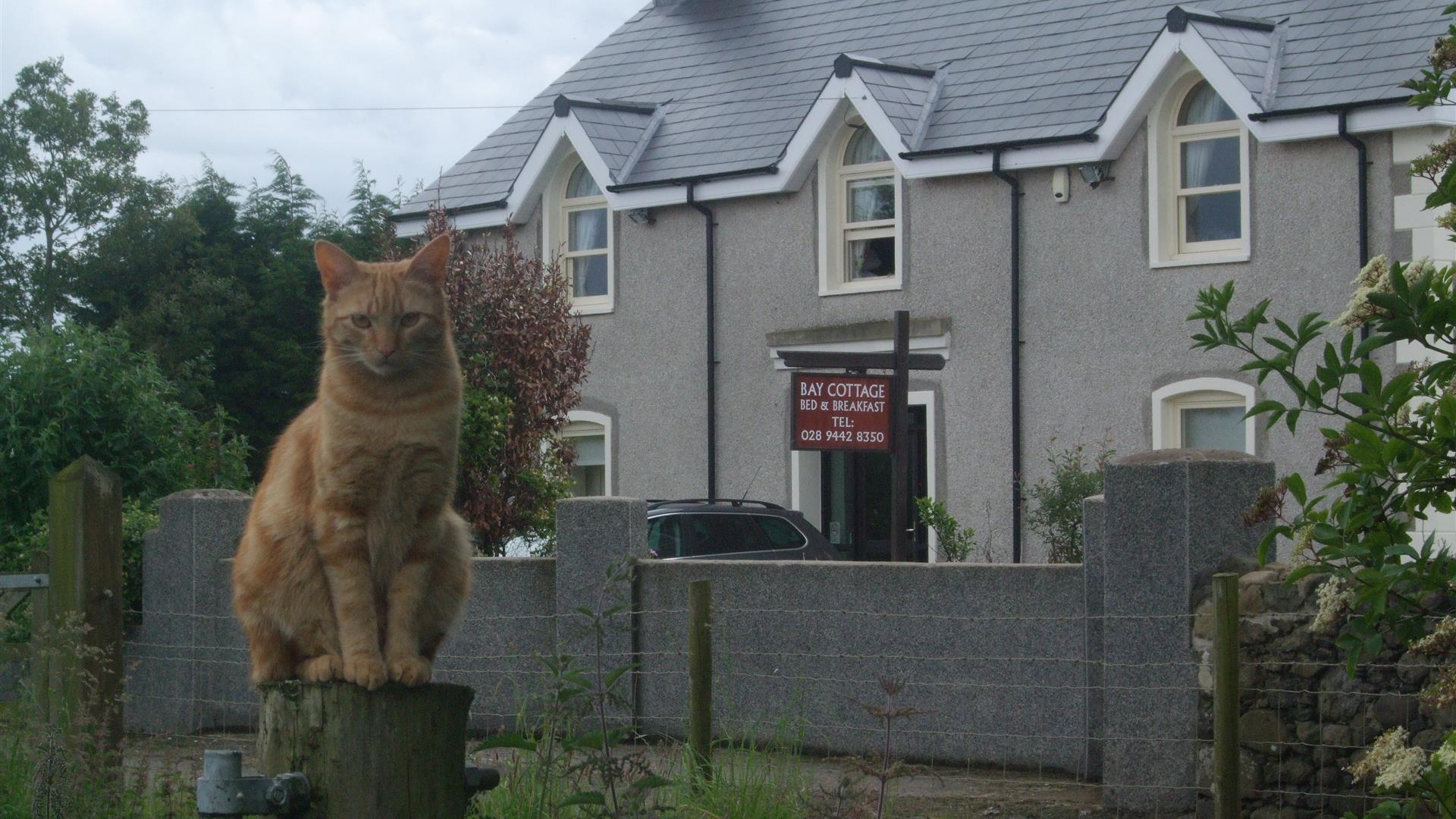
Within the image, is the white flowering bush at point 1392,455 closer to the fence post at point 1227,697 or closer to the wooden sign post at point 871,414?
the fence post at point 1227,697

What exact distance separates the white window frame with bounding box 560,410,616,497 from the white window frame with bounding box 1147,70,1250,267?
8.36 meters

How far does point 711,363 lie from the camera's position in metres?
23.5

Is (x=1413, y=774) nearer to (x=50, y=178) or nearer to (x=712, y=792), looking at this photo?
(x=712, y=792)

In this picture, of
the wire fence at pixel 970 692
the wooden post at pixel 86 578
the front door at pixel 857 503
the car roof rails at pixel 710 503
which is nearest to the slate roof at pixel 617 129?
the front door at pixel 857 503

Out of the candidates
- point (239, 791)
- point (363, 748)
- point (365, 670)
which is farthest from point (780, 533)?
point (239, 791)

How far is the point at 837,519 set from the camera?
23594 mm

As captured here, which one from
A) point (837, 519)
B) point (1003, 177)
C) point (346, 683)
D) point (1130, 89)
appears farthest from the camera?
point (837, 519)

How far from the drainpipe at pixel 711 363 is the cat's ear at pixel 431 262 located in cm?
1799

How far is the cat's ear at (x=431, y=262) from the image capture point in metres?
5.44

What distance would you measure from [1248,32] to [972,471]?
20.4 feet

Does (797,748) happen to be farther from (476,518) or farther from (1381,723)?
(476,518)

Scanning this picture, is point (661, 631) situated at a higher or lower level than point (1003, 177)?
lower

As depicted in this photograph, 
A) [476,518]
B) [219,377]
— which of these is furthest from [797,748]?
[219,377]

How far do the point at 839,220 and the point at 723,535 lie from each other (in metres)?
6.46
